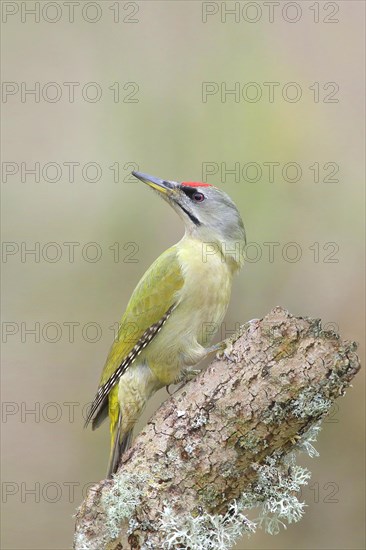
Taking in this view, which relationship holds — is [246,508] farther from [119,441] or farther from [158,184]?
[158,184]

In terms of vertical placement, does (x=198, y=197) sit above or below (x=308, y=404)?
above

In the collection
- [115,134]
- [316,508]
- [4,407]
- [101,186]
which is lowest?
[316,508]

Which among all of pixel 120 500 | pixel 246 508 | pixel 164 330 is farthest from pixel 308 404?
pixel 164 330

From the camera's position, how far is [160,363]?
385 cm

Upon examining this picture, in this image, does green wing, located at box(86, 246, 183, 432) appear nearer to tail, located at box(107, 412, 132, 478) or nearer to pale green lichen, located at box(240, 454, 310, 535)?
tail, located at box(107, 412, 132, 478)

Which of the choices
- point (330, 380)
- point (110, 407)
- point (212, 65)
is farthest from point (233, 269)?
point (212, 65)

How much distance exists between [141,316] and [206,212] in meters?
0.60

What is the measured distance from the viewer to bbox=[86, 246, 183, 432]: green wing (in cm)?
382

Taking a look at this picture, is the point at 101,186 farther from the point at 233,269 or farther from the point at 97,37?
the point at 233,269

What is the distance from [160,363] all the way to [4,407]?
1.63 metres

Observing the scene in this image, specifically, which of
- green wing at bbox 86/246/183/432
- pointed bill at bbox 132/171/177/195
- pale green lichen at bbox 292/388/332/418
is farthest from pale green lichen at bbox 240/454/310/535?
pointed bill at bbox 132/171/177/195

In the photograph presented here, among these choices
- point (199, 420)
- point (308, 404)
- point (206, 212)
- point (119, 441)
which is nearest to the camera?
point (308, 404)

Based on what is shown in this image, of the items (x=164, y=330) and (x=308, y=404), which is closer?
(x=308, y=404)

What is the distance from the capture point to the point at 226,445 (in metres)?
2.88
